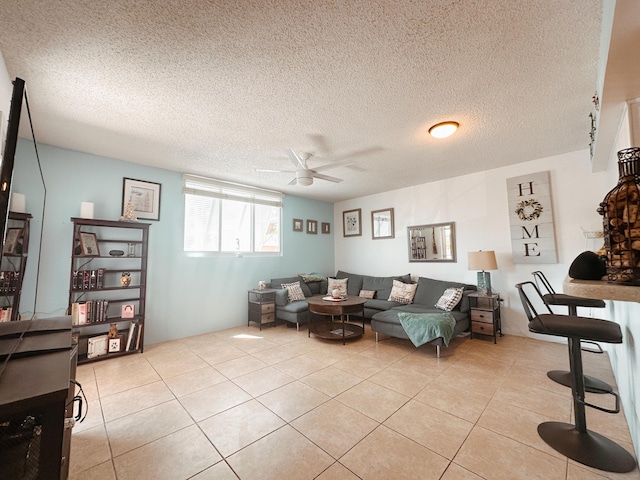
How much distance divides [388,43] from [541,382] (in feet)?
10.6

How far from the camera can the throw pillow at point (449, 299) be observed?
3852mm

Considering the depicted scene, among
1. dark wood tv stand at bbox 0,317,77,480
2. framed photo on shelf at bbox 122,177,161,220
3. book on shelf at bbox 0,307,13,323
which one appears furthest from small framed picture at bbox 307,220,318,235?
dark wood tv stand at bbox 0,317,77,480

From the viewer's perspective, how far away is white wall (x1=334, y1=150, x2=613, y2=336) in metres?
3.47

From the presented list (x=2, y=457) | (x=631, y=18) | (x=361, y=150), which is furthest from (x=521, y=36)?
(x=2, y=457)

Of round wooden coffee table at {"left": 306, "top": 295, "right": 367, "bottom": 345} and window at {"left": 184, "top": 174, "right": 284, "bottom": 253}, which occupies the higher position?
window at {"left": 184, "top": 174, "right": 284, "bottom": 253}

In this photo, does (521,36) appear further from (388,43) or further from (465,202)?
(465,202)

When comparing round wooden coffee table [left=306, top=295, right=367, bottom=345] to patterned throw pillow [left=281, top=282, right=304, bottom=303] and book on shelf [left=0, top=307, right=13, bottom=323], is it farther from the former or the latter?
book on shelf [left=0, top=307, right=13, bottom=323]

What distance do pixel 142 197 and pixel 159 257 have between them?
902 mm

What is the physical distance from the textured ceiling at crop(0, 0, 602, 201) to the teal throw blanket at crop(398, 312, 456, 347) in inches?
85.3

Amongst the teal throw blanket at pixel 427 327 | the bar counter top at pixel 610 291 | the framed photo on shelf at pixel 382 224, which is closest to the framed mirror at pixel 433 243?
the framed photo on shelf at pixel 382 224

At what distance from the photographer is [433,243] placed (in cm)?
479

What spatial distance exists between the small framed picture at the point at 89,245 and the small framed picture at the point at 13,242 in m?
0.50

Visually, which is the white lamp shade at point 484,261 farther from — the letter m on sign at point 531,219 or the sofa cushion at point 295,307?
the sofa cushion at point 295,307

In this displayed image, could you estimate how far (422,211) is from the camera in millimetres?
4980
